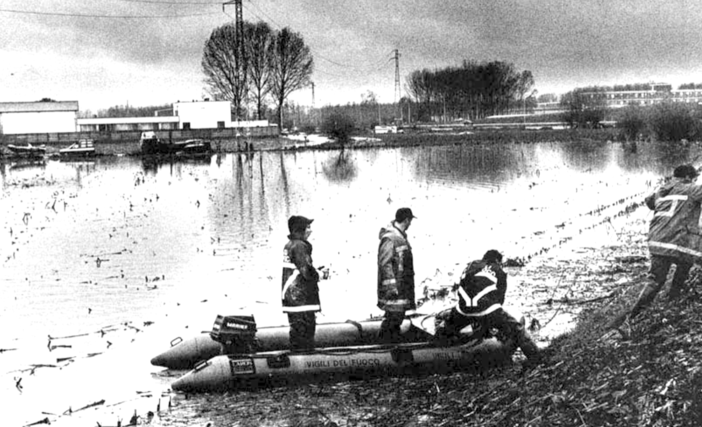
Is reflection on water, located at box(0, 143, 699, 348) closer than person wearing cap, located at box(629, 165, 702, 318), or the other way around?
person wearing cap, located at box(629, 165, 702, 318)

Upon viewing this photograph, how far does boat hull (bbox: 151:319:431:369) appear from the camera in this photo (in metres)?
11.6

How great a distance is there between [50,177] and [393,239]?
44677mm

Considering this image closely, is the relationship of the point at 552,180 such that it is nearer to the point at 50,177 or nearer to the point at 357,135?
the point at 50,177

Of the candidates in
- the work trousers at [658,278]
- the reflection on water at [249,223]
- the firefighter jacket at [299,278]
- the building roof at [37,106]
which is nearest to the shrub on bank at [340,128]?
the reflection on water at [249,223]

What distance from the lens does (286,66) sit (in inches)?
4141

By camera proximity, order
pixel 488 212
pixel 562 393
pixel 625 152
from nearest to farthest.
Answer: pixel 562 393 → pixel 488 212 → pixel 625 152

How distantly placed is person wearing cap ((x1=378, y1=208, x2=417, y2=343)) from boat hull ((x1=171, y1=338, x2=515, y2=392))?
0.60m

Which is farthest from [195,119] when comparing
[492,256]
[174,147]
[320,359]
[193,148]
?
[492,256]

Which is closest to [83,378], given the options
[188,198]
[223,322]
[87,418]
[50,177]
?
[87,418]

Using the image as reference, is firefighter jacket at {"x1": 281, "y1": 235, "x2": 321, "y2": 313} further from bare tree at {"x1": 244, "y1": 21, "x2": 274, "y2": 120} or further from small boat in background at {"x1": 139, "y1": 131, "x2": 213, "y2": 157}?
bare tree at {"x1": 244, "y1": 21, "x2": 274, "y2": 120}

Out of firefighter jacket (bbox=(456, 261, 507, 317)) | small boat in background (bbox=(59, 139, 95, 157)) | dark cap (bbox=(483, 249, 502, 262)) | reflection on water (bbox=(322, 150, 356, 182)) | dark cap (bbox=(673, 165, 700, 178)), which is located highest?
dark cap (bbox=(673, 165, 700, 178))

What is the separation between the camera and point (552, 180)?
41.8 meters

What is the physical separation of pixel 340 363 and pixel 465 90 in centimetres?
13873

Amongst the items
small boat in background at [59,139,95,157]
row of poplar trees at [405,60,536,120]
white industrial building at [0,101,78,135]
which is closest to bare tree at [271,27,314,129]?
white industrial building at [0,101,78,135]
